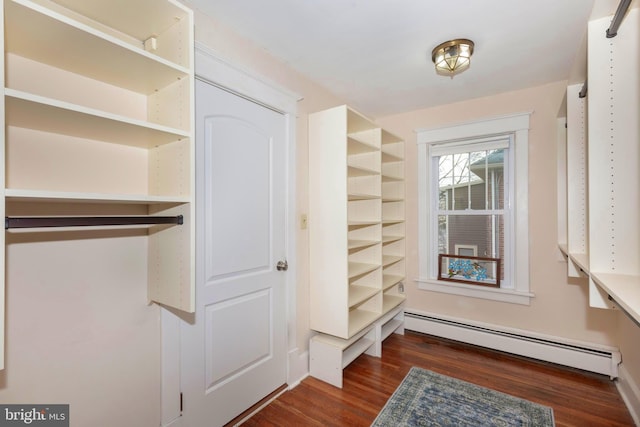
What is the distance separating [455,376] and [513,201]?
165cm

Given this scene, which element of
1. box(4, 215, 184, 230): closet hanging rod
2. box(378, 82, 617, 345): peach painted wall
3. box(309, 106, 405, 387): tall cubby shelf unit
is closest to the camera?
box(4, 215, 184, 230): closet hanging rod

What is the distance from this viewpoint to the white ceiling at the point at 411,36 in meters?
1.60

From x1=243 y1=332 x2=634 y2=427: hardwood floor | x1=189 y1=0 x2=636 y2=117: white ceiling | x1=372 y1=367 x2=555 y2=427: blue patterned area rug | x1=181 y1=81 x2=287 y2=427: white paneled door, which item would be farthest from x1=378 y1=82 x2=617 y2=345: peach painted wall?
x1=181 y1=81 x2=287 y2=427: white paneled door

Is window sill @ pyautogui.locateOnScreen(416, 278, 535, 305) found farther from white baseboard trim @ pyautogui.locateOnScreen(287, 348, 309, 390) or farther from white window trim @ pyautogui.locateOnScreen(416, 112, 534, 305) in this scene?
white baseboard trim @ pyautogui.locateOnScreen(287, 348, 309, 390)

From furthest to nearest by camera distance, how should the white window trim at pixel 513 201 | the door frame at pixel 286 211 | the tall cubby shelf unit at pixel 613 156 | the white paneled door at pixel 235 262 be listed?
the white window trim at pixel 513 201 → the white paneled door at pixel 235 262 → the door frame at pixel 286 211 → the tall cubby shelf unit at pixel 613 156

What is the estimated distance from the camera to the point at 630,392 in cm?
197

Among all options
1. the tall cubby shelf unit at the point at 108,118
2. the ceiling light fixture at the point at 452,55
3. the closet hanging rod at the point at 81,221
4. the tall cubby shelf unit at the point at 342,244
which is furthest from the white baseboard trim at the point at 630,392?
the closet hanging rod at the point at 81,221

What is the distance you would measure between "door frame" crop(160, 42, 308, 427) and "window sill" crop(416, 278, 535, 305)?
1569 millimetres

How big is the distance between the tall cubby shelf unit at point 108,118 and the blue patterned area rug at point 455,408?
5.21 feet

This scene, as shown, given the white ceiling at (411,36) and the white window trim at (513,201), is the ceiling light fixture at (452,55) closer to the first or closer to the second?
the white ceiling at (411,36)

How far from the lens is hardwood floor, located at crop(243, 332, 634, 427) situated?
190cm

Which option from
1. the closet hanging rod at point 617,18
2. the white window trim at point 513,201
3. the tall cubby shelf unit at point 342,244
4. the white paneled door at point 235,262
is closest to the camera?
the closet hanging rod at point 617,18

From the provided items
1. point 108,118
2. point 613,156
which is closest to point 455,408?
point 613,156

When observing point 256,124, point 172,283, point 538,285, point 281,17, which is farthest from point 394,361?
point 281,17
